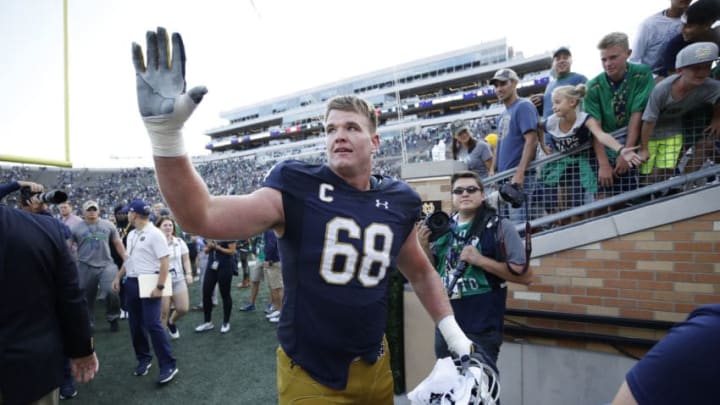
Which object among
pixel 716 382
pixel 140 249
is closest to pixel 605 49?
pixel 716 382

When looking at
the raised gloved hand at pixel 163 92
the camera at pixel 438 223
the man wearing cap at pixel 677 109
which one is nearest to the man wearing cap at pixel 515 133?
the man wearing cap at pixel 677 109

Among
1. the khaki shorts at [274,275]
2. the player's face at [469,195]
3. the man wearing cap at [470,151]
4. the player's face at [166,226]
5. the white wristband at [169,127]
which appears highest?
the man wearing cap at [470,151]

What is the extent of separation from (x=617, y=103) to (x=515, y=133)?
0.97 meters

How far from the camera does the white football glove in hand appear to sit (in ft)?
6.50

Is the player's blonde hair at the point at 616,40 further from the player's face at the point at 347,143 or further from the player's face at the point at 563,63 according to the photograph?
the player's face at the point at 347,143

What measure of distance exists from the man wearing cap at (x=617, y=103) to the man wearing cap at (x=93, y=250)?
648 cm

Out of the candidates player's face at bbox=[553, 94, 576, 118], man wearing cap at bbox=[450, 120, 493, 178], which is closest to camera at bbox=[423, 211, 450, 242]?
player's face at bbox=[553, 94, 576, 118]

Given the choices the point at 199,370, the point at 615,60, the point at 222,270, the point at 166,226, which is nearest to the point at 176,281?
the point at 222,270

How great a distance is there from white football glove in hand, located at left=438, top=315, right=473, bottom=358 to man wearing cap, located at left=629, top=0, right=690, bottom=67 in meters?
3.75

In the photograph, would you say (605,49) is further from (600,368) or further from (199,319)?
(199,319)

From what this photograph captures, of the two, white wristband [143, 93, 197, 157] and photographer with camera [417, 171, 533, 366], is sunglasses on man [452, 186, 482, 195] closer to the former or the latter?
photographer with camera [417, 171, 533, 366]

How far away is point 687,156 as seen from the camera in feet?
10.6

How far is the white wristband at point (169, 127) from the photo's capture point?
1.16 metres

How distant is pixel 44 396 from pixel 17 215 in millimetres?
1079
